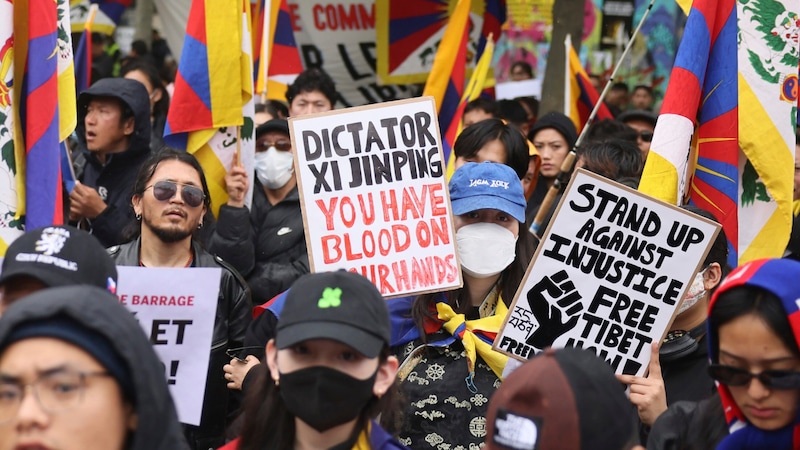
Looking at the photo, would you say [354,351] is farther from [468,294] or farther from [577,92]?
[577,92]

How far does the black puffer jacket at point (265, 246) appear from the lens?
5.98m

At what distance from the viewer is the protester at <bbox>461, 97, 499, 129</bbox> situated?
8626mm

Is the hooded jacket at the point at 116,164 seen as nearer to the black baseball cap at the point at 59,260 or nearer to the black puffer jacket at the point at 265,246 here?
the black puffer jacket at the point at 265,246

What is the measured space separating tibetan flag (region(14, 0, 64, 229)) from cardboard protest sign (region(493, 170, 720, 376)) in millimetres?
2146

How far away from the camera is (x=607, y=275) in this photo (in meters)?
4.31

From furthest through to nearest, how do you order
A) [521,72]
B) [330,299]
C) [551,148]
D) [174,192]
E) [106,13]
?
1. [521,72]
2. [106,13]
3. [551,148]
4. [174,192]
5. [330,299]

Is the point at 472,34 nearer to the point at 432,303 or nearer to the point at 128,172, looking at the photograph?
the point at 128,172

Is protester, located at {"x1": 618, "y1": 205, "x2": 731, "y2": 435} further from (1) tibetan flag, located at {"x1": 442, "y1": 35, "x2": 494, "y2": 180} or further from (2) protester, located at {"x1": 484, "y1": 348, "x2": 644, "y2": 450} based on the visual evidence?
(1) tibetan flag, located at {"x1": 442, "y1": 35, "x2": 494, "y2": 180}

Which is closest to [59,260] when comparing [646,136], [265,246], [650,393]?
[650,393]

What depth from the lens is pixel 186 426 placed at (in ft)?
15.3

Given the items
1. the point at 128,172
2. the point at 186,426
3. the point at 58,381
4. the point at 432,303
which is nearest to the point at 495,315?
the point at 432,303

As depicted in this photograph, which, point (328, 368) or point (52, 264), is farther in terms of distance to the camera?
point (52, 264)

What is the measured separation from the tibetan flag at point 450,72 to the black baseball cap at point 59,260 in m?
5.35

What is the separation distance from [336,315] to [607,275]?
1533 millimetres
